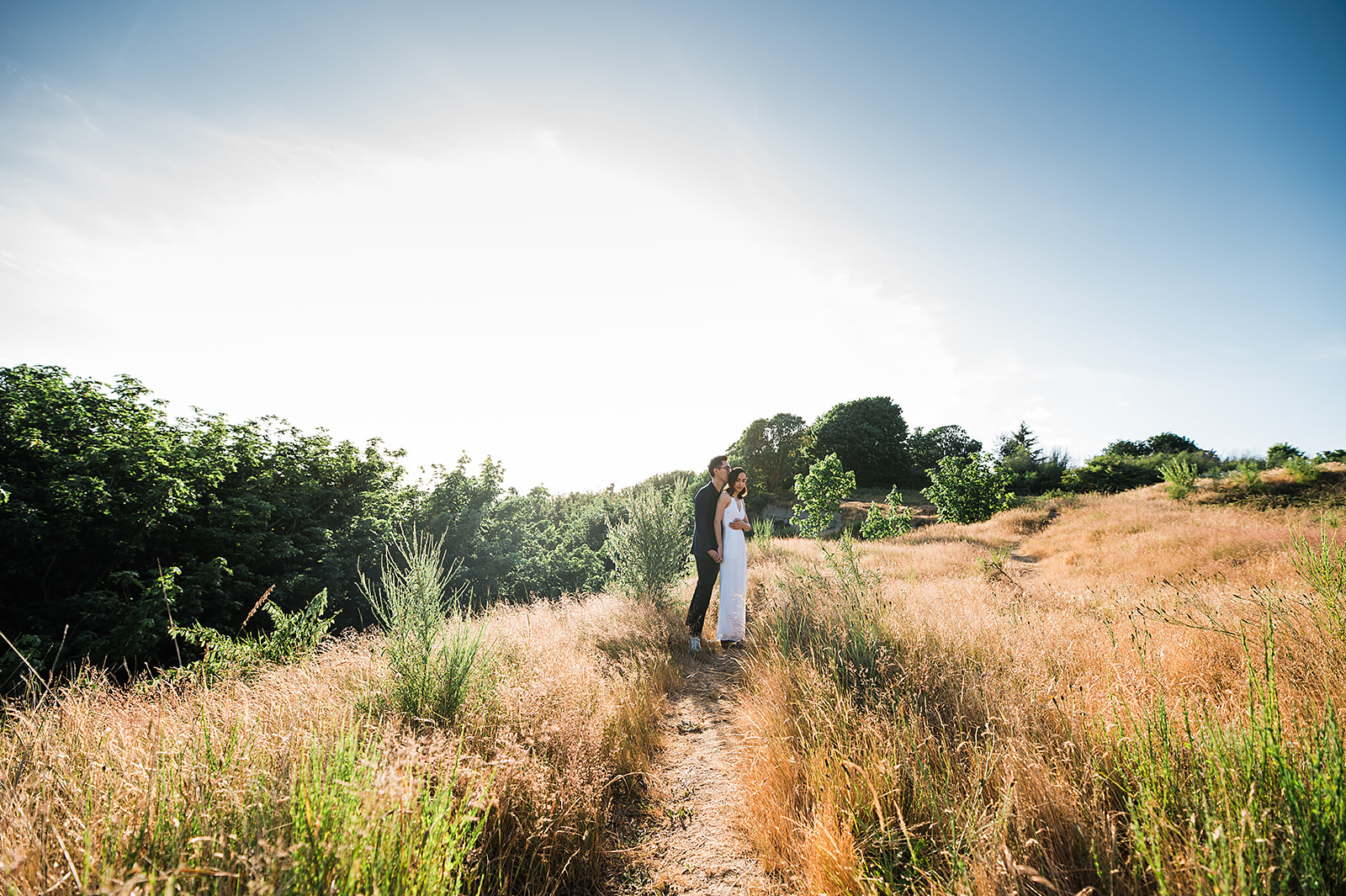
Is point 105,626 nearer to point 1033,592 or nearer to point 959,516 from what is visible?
point 1033,592

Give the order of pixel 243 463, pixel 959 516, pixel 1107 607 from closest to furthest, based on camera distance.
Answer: pixel 1107 607 → pixel 243 463 → pixel 959 516

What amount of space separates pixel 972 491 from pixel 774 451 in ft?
60.4

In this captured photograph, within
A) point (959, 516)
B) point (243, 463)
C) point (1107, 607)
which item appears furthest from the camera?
point (959, 516)

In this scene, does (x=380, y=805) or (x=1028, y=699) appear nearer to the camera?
(x=380, y=805)

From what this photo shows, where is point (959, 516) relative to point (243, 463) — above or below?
below

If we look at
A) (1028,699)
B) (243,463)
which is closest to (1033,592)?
(1028,699)

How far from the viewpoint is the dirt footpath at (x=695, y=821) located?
2391 mm

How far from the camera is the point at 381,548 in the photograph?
39.6 feet

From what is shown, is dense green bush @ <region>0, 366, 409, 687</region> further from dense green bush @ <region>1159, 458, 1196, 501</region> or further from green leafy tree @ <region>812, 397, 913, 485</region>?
green leafy tree @ <region>812, 397, 913, 485</region>

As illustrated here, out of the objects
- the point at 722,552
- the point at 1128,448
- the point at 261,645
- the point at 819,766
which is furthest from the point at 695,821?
the point at 1128,448

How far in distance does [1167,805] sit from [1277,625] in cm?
248

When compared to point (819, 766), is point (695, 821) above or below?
below

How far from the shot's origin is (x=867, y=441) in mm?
35812

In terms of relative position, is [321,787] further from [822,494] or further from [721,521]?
[822,494]
